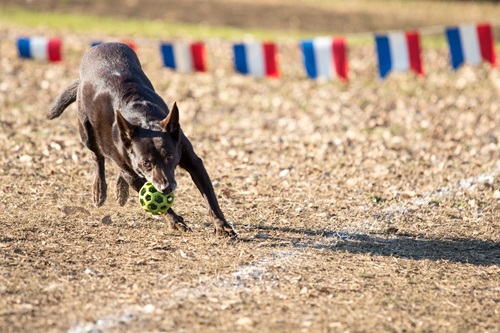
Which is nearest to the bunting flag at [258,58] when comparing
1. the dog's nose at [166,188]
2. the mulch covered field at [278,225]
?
the mulch covered field at [278,225]

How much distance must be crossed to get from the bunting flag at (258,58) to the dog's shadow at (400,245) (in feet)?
24.3

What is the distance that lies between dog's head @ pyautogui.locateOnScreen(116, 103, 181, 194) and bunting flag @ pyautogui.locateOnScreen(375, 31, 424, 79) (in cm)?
794

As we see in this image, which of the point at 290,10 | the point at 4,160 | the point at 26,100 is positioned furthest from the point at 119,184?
the point at 290,10

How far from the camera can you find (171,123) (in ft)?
20.2

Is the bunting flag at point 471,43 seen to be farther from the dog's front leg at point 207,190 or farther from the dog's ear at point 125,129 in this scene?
the dog's ear at point 125,129

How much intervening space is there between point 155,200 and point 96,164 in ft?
4.90

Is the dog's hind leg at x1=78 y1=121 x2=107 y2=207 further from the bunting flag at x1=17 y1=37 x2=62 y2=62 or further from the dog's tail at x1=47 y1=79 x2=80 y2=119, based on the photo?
the bunting flag at x1=17 y1=37 x2=62 y2=62

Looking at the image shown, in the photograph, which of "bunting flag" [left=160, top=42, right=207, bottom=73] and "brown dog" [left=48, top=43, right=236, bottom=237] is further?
"bunting flag" [left=160, top=42, right=207, bottom=73]

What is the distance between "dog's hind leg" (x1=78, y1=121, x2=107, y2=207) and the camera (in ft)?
23.7

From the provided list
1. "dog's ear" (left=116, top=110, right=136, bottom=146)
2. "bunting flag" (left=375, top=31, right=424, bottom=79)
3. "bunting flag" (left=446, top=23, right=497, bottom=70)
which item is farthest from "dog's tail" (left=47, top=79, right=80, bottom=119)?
"bunting flag" (left=446, top=23, right=497, bottom=70)

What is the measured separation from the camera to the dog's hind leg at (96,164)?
7.21 meters

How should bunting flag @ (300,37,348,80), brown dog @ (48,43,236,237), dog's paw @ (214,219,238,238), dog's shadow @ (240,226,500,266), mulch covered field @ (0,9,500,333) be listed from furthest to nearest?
bunting flag @ (300,37,348,80) → dog's paw @ (214,219,238,238) → dog's shadow @ (240,226,500,266) → brown dog @ (48,43,236,237) → mulch covered field @ (0,9,500,333)

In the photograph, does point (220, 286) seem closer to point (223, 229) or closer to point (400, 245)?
point (223, 229)

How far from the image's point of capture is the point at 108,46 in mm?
7473
